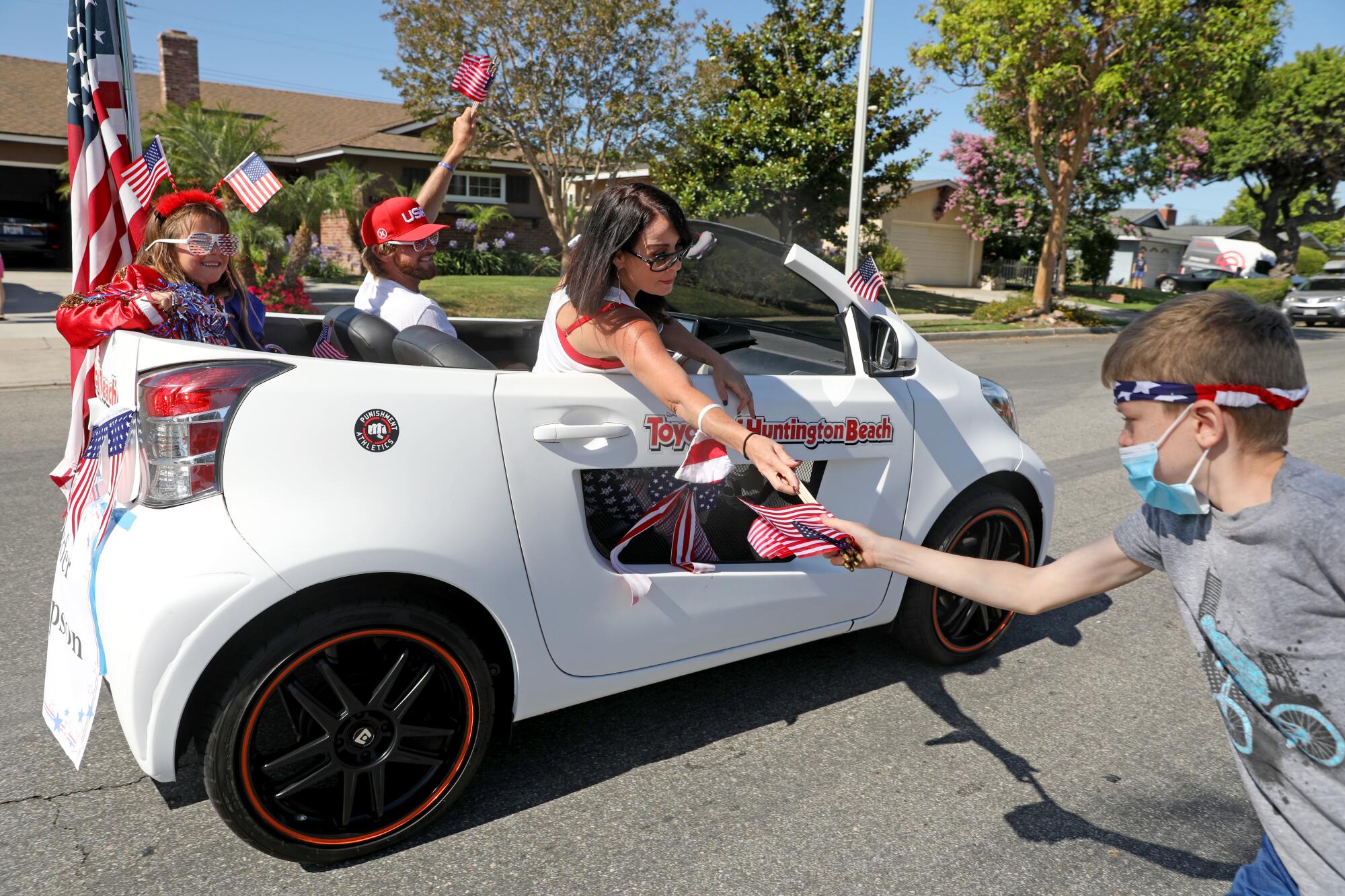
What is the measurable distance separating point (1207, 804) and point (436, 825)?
2278 millimetres

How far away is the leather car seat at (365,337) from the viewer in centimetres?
306

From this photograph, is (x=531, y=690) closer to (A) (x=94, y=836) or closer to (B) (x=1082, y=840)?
(A) (x=94, y=836)

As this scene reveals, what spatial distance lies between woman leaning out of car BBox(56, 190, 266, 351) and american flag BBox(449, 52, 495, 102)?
1113 mm

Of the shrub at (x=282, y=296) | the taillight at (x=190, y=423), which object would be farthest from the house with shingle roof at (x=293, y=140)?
the taillight at (x=190, y=423)

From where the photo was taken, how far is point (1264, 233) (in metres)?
43.8

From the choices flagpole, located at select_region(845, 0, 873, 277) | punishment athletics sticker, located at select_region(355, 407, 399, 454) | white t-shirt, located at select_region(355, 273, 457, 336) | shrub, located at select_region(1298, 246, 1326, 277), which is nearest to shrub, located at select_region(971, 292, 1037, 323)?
flagpole, located at select_region(845, 0, 873, 277)

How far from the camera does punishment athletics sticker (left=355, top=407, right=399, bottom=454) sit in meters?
2.26

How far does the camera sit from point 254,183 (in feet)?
11.0

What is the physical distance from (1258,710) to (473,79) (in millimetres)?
3592

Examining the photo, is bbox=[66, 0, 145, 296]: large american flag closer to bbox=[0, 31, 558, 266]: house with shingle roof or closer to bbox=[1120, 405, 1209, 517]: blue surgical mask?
bbox=[1120, 405, 1209, 517]: blue surgical mask

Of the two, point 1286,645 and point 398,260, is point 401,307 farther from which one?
point 1286,645

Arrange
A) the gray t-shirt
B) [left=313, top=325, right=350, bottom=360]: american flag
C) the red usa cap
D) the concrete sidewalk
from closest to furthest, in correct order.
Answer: the gray t-shirt → [left=313, top=325, right=350, bottom=360]: american flag → the red usa cap → the concrete sidewalk

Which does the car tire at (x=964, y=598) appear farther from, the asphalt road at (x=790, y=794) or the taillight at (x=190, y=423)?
the taillight at (x=190, y=423)

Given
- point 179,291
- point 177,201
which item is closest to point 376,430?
point 179,291
